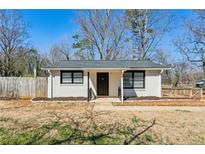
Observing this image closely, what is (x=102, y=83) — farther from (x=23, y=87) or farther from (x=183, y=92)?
(x=183, y=92)

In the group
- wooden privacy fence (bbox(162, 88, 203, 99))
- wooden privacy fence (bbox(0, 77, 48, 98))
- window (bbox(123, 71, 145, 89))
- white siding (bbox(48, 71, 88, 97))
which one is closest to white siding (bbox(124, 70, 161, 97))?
window (bbox(123, 71, 145, 89))

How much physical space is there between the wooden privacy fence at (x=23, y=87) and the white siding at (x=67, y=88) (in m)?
1.48

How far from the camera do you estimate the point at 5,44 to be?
92.4ft

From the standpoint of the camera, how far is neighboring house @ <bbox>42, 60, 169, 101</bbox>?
49.0 ft

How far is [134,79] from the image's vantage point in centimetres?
1546

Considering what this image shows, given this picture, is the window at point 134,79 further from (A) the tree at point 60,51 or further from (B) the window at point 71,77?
(A) the tree at point 60,51

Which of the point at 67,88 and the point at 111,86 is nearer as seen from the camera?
the point at 67,88

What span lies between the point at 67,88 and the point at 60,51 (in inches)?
1006

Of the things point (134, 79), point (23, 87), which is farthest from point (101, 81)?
point (23, 87)

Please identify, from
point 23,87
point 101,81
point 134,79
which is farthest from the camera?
point 23,87
